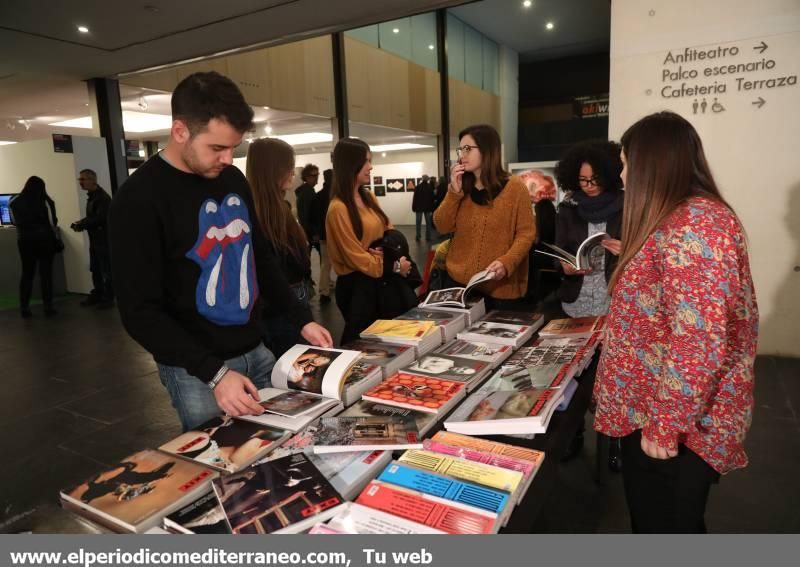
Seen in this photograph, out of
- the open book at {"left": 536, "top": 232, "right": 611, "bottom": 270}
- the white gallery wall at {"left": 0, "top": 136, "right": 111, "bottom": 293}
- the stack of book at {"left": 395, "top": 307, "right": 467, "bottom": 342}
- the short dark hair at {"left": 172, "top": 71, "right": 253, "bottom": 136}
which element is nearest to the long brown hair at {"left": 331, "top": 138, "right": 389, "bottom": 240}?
the stack of book at {"left": 395, "top": 307, "right": 467, "bottom": 342}

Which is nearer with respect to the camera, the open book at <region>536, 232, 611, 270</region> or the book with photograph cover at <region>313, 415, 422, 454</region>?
the book with photograph cover at <region>313, 415, 422, 454</region>

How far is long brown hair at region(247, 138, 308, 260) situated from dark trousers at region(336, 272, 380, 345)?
15.9 inches

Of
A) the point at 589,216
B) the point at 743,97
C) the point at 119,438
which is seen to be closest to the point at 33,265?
the point at 119,438

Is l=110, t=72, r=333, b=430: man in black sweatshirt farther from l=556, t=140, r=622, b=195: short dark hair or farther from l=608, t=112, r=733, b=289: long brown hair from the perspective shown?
l=556, t=140, r=622, b=195: short dark hair

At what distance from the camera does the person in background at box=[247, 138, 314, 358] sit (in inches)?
81.7

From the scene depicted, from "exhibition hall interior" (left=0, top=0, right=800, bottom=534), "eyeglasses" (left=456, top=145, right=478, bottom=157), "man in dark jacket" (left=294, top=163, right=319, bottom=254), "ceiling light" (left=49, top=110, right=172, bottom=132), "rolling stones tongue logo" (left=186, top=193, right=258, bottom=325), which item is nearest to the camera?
"rolling stones tongue logo" (left=186, top=193, right=258, bottom=325)

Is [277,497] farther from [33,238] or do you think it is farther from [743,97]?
[33,238]

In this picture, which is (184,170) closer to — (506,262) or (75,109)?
(506,262)

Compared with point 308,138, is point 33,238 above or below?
below

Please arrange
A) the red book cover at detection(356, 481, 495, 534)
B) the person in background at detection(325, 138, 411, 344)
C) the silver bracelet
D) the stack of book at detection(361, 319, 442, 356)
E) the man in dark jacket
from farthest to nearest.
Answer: the man in dark jacket < the person in background at detection(325, 138, 411, 344) < the stack of book at detection(361, 319, 442, 356) < the silver bracelet < the red book cover at detection(356, 481, 495, 534)

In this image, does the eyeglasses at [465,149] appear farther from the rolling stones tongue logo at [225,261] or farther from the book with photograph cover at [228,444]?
the book with photograph cover at [228,444]

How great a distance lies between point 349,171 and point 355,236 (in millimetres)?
295

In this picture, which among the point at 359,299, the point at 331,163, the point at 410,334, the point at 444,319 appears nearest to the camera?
the point at 410,334

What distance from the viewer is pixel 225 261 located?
1349mm
